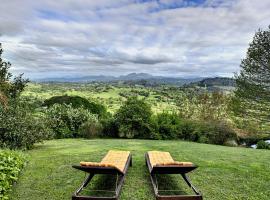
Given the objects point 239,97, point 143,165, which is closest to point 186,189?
point 143,165

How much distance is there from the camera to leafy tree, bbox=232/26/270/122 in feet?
71.8

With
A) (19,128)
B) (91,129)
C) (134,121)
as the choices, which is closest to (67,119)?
(91,129)

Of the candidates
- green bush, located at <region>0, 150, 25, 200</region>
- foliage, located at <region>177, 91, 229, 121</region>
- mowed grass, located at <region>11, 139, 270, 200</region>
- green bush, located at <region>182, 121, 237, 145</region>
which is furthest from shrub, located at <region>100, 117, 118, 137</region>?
green bush, located at <region>0, 150, 25, 200</region>

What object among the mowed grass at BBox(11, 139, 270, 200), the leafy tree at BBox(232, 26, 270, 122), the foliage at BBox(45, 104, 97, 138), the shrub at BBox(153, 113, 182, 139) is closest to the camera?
the mowed grass at BBox(11, 139, 270, 200)

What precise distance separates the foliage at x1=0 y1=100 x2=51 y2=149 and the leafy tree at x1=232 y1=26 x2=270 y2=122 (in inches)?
612

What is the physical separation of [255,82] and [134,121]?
989cm

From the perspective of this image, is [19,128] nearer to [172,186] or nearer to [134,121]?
[172,186]

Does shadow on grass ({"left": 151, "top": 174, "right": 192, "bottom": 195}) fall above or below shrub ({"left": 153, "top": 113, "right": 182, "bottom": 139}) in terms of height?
above

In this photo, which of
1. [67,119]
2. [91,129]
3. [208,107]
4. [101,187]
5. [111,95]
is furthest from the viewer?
[111,95]

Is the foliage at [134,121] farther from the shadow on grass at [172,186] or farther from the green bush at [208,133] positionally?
the shadow on grass at [172,186]

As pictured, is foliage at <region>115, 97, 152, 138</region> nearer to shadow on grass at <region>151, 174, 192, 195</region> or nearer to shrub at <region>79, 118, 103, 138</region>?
shrub at <region>79, 118, 103, 138</region>

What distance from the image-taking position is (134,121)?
67.3ft

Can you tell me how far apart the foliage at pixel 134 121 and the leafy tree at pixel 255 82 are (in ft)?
27.3

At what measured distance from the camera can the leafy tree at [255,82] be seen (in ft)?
71.8
